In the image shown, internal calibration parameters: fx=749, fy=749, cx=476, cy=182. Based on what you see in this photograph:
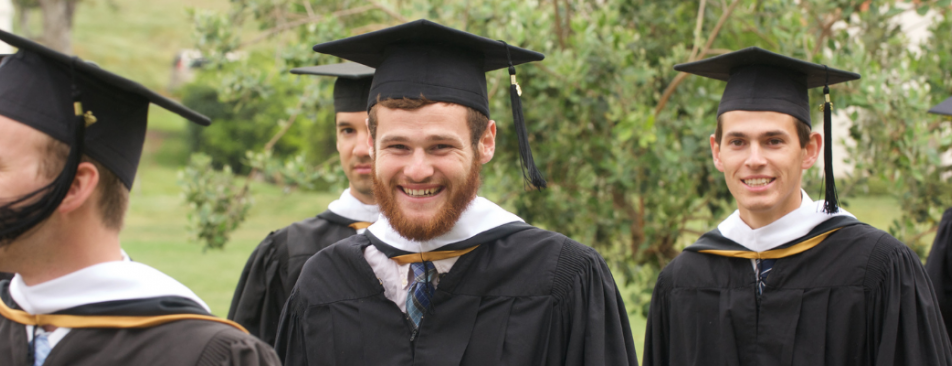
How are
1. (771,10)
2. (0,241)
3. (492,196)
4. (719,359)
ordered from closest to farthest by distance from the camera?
(0,241) → (719,359) → (771,10) → (492,196)

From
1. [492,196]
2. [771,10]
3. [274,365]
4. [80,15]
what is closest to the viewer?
[274,365]

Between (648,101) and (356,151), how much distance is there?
2.45m

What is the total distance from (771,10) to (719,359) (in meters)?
3.16

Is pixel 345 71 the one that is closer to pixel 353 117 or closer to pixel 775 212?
pixel 353 117

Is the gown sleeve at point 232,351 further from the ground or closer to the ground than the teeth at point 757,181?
closer to the ground

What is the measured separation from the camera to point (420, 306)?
2.25m

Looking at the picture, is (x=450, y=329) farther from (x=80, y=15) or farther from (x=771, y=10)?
(x=80, y=15)

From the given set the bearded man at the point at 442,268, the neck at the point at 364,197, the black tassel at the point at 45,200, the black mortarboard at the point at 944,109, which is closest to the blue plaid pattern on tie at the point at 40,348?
the black tassel at the point at 45,200

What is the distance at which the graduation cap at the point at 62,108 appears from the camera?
1.49 m

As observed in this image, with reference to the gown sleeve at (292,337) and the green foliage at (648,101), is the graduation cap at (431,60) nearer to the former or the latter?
the gown sleeve at (292,337)

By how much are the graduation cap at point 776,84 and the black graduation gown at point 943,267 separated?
137cm

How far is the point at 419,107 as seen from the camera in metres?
2.24

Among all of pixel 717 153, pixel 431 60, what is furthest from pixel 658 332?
pixel 431 60

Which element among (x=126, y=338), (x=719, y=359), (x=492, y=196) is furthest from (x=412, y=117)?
(x=492, y=196)
